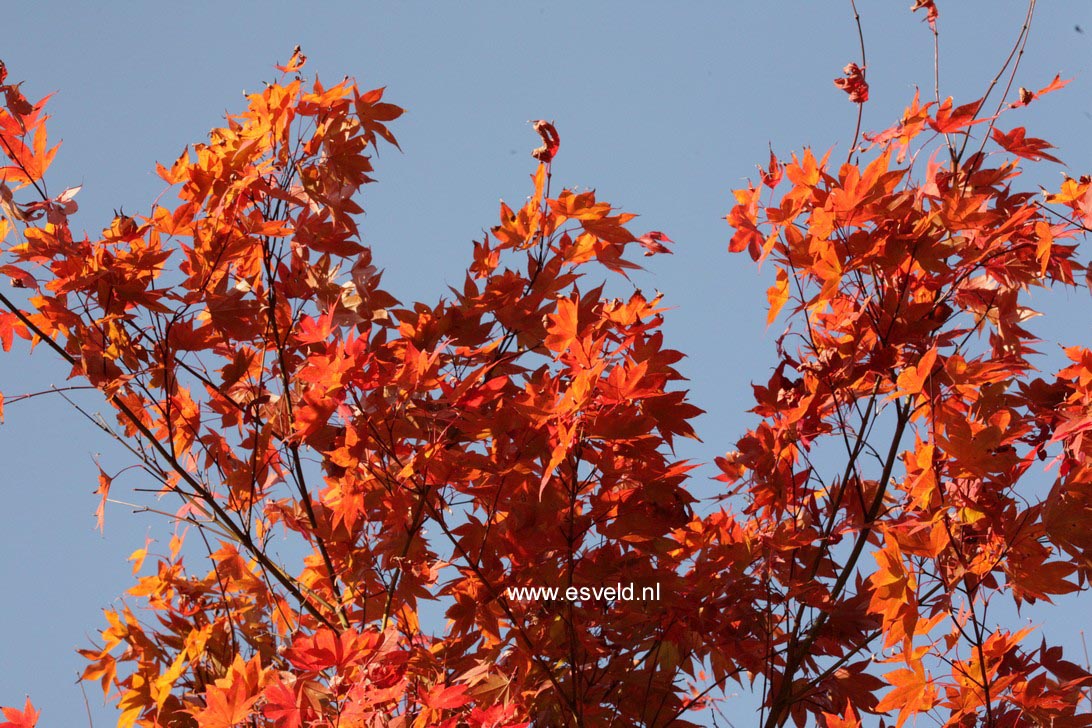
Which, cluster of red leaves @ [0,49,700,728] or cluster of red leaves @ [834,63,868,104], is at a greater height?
cluster of red leaves @ [834,63,868,104]

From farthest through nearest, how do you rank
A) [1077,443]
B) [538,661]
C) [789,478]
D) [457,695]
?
[789,478]
[538,661]
[1077,443]
[457,695]

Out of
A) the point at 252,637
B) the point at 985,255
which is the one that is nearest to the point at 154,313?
the point at 252,637

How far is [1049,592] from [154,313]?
5.55 ft

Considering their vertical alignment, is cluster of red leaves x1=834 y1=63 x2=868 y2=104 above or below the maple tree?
above

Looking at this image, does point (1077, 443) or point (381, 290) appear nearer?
point (1077, 443)

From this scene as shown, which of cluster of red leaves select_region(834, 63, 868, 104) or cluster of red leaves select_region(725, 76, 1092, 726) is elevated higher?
cluster of red leaves select_region(834, 63, 868, 104)

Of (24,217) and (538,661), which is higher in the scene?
(24,217)

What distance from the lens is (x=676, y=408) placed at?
1969 millimetres

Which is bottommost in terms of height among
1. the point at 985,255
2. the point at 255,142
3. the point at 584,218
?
the point at 985,255

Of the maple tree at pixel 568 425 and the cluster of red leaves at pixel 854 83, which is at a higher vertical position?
the cluster of red leaves at pixel 854 83

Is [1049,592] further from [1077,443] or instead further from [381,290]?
[381,290]

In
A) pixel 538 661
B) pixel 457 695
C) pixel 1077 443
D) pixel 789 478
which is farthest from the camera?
pixel 789 478

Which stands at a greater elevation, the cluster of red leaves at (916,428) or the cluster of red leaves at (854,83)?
the cluster of red leaves at (854,83)

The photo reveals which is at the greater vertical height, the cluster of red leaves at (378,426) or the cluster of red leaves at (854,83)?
the cluster of red leaves at (854,83)
